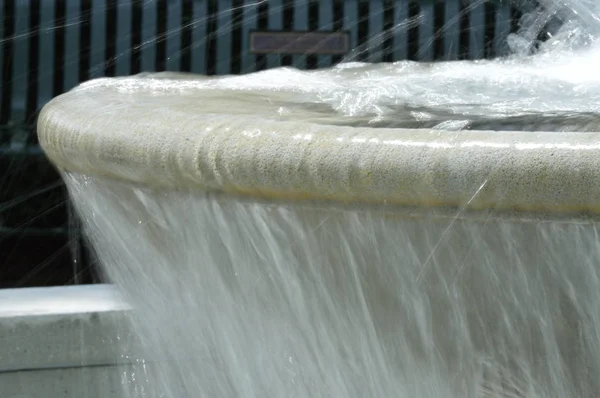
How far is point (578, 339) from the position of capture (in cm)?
121

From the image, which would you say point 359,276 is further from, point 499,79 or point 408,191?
point 499,79

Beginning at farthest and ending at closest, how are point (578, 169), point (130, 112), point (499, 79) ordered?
point (499, 79) → point (130, 112) → point (578, 169)

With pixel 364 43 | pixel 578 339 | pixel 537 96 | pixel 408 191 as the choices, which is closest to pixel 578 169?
pixel 408 191

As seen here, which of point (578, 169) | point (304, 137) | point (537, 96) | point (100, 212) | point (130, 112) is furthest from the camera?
point (537, 96)

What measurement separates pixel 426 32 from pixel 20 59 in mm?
1456

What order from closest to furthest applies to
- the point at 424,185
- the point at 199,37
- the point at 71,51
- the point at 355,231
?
the point at 424,185, the point at 355,231, the point at 71,51, the point at 199,37

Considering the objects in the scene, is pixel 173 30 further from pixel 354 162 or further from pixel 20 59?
pixel 354 162

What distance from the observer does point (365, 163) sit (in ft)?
3.58

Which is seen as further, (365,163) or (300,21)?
(300,21)

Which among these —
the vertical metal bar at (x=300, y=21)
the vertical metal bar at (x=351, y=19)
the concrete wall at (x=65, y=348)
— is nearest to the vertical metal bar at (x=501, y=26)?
the vertical metal bar at (x=351, y=19)

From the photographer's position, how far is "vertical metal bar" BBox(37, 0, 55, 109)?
356cm

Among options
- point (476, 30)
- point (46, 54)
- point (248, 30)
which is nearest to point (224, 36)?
point (248, 30)

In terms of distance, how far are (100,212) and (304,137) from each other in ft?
1.80

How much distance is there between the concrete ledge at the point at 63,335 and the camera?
228 cm
